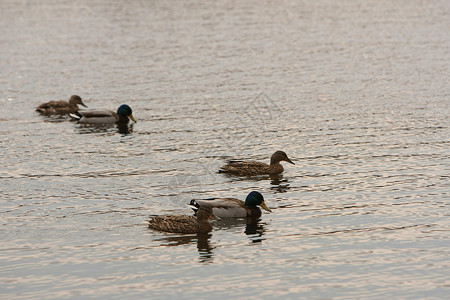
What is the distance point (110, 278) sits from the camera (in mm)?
17953

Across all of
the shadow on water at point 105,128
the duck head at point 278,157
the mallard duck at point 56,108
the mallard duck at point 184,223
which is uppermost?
the mallard duck at point 56,108

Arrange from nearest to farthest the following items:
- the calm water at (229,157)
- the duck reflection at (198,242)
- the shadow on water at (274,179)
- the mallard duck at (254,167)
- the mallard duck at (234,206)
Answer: the calm water at (229,157)
the duck reflection at (198,242)
the mallard duck at (234,206)
the shadow on water at (274,179)
the mallard duck at (254,167)

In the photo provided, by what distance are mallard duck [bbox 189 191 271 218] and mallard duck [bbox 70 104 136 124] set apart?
15.2 meters

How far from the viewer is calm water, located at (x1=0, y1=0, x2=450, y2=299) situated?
59.7 ft

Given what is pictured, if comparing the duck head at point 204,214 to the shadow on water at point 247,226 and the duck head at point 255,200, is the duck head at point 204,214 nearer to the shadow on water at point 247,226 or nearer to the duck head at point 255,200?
the shadow on water at point 247,226

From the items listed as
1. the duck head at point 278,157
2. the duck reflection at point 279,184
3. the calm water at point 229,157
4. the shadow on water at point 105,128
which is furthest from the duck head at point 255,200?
the shadow on water at point 105,128

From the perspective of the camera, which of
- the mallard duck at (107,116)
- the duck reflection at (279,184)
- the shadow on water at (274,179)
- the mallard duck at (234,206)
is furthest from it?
the mallard duck at (107,116)

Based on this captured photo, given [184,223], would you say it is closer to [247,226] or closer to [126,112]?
[247,226]

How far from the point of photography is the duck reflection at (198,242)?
64.3ft

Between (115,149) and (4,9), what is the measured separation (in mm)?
62827

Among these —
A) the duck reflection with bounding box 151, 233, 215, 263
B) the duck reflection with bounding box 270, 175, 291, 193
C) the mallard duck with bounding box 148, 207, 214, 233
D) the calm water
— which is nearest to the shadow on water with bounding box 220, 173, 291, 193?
the duck reflection with bounding box 270, 175, 291, 193

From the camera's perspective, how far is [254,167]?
27.4 metres

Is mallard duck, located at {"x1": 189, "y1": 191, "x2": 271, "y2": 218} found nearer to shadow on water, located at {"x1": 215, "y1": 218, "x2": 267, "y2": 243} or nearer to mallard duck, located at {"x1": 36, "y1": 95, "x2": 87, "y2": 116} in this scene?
shadow on water, located at {"x1": 215, "y1": 218, "x2": 267, "y2": 243}

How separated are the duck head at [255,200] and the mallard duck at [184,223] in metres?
1.43
